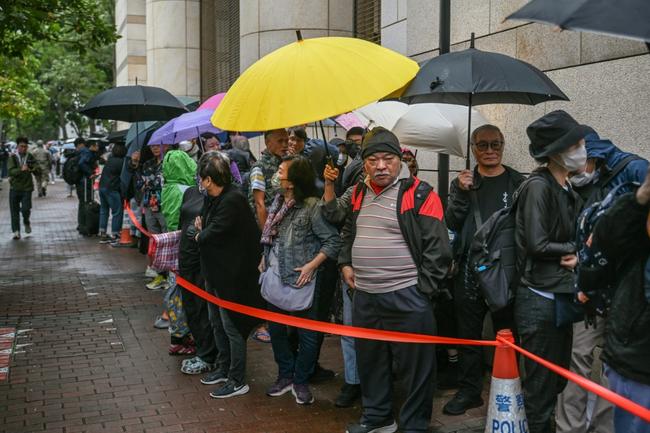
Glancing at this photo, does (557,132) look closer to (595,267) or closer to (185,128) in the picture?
(595,267)

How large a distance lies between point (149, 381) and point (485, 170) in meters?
3.29

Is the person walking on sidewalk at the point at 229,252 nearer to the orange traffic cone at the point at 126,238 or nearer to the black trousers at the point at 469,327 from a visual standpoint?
the black trousers at the point at 469,327

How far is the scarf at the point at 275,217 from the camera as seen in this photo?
18.6 ft

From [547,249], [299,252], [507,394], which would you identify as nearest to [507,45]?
[299,252]

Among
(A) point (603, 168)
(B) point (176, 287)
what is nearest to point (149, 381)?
(B) point (176, 287)

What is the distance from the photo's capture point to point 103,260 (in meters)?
13.5

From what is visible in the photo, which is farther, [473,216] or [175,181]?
[175,181]

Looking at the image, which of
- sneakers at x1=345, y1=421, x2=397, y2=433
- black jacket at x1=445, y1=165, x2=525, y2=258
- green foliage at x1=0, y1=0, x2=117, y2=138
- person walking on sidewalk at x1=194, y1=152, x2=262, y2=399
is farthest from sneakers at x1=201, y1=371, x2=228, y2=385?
green foliage at x1=0, y1=0, x2=117, y2=138

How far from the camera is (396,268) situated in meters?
4.74

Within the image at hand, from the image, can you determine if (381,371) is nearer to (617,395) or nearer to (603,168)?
(603,168)

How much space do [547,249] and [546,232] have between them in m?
0.10

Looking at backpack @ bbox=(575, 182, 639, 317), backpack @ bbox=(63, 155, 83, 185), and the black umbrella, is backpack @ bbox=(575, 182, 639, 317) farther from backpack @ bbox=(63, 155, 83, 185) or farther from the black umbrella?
backpack @ bbox=(63, 155, 83, 185)

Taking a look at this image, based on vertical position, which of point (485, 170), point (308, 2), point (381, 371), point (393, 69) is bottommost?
point (381, 371)

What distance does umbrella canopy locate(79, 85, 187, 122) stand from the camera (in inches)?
395
